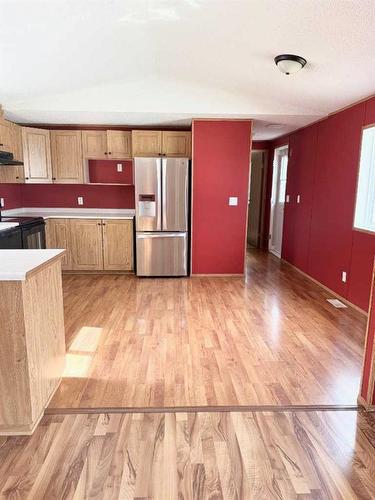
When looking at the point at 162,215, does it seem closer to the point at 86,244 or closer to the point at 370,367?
the point at 86,244

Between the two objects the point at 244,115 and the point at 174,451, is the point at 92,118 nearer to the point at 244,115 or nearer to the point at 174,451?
the point at 244,115

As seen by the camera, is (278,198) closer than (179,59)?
No

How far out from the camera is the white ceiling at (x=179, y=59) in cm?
230

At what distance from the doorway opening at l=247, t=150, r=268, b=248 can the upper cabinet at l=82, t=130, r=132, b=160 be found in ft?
11.3

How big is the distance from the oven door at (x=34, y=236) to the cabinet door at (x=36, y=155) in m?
0.74

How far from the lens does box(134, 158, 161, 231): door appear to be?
4.56 meters

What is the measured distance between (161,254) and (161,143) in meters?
1.64

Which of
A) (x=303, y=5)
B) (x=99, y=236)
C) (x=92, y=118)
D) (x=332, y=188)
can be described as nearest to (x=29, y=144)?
(x=92, y=118)

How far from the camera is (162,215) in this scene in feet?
15.5

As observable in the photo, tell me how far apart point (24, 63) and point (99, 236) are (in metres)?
2.40

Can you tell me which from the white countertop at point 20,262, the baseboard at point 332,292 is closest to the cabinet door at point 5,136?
the white countertop at point 20,262

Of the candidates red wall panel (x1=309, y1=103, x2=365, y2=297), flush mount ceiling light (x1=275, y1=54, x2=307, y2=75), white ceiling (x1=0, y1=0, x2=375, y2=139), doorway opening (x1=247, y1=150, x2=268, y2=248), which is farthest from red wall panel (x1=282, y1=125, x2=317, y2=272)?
flush mount ceiling light (x1=275, y1=54, x2=307, y2=75)

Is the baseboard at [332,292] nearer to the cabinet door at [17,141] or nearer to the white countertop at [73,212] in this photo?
the white countertop at [73,212]

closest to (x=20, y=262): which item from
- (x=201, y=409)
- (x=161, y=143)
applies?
(x=201, y=409)
